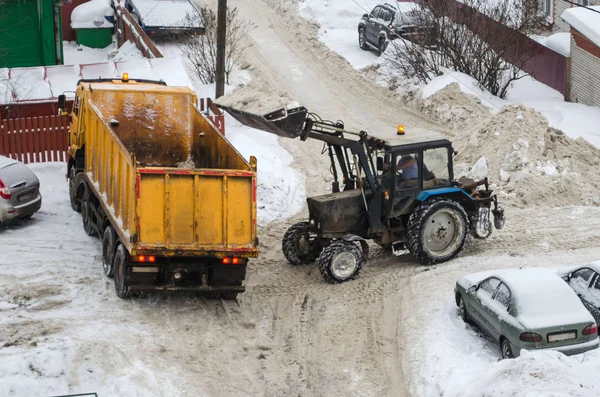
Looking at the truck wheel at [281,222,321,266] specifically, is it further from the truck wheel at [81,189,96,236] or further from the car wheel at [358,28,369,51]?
the car wheel at [358,28,369,51]

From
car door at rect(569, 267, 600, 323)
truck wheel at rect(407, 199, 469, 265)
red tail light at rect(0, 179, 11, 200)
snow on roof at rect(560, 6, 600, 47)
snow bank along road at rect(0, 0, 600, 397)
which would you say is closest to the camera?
snow bank along road at rect(0, 0, 600, 397)

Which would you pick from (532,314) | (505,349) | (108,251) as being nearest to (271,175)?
(108,251)

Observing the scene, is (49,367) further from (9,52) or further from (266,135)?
(9,52)

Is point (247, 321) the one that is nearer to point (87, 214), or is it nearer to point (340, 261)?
point (340, 261)

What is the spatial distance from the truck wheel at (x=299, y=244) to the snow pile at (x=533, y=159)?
5.54 meters

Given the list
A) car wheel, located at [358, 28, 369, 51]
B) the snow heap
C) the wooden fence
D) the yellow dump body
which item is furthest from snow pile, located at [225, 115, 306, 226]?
the snow heap

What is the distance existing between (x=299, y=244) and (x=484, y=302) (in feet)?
14.0

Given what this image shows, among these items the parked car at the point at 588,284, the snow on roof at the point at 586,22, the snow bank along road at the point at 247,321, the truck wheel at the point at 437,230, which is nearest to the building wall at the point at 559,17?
the snow on roof at the point at 586,22

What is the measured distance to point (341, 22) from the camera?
3706 cm

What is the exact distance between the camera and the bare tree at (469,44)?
29062 millimetres

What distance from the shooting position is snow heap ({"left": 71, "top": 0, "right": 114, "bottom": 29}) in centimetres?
3500

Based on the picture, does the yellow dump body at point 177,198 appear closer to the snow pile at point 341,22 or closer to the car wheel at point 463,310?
the car wheel at point 463,310

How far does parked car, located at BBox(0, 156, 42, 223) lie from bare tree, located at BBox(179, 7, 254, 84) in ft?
32.5

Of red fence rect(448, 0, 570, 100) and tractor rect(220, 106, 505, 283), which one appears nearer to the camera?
tractor rect(220, 106, 505, 283)
